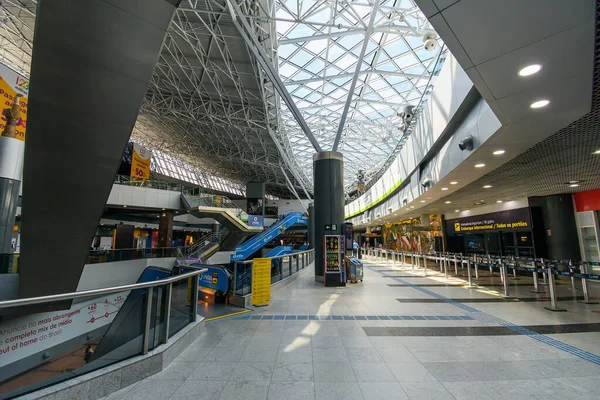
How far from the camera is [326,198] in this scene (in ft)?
Answer: 36.6

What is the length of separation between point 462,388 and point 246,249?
23821mm

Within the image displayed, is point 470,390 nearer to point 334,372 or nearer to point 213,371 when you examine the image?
point 334,372

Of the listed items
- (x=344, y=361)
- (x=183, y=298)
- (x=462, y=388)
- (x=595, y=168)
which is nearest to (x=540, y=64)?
(x=462, y=388)

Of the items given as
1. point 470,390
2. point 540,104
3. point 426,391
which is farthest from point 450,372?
point 540,104

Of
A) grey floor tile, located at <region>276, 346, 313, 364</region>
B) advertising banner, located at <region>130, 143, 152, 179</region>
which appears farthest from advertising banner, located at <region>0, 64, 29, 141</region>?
grey floor tile, located at <region>276, 346, 313, 364</region>

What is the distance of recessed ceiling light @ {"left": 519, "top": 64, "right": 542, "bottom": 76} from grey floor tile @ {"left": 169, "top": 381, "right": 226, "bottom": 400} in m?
5.36

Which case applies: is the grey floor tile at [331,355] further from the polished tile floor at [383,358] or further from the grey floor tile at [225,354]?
the grey floor tile at [225,354]

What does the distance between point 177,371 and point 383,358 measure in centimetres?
268

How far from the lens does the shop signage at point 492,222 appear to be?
13742 millimetres

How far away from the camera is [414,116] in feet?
41.3

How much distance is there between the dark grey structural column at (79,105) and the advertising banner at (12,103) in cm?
1075

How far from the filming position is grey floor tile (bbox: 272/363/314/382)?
3.16 m

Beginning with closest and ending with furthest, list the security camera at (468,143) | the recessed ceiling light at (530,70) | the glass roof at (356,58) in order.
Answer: the recessed ceiling light at (530,70), the security camera at (468,143), the glass roof at (356,58)

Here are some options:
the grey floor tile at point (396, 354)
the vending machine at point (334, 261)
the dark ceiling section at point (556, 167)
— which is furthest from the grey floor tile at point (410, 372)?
the vending machine at point (334, 261)
